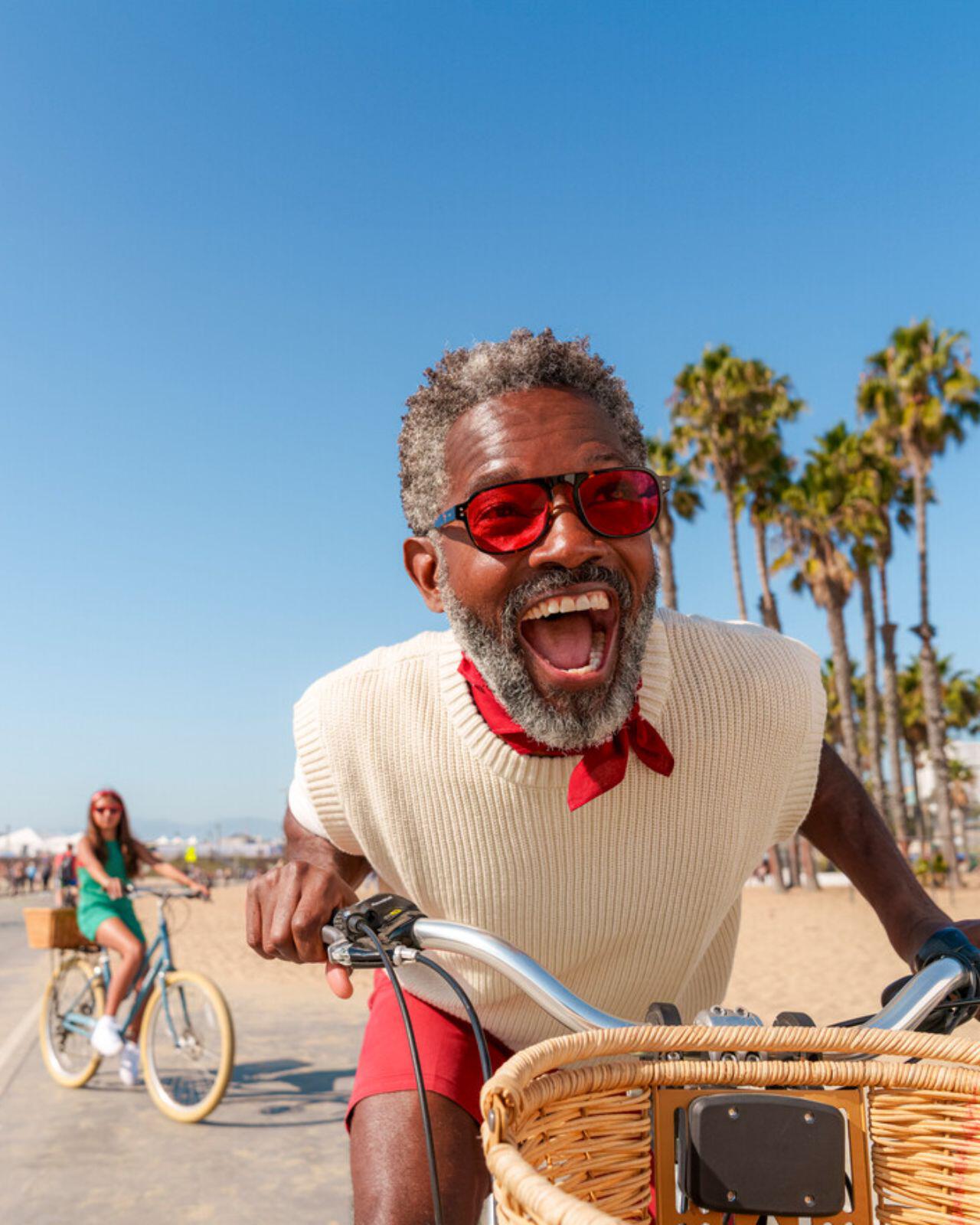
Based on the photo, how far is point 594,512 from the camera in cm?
200

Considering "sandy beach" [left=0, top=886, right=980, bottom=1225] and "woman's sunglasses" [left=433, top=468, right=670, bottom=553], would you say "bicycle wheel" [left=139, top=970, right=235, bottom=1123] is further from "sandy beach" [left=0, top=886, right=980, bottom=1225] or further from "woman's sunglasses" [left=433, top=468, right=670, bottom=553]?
"woman's sunglasses" [left=433, top=468, right=670, bottom=553]

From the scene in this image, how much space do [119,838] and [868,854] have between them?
7085 mm

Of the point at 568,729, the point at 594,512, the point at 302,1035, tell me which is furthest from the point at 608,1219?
the point at 302,1035

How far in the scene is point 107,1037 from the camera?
7.26 m

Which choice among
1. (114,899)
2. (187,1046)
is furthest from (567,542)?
(114,899)

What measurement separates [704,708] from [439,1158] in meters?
0.93

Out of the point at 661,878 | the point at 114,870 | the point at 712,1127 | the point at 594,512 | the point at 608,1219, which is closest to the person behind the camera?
the point at 608,1219

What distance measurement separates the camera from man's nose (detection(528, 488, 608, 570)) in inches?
76.9

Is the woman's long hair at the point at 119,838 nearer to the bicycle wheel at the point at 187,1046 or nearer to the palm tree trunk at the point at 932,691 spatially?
the bicycle wheel at the point at 187,1046

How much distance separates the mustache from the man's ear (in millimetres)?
418

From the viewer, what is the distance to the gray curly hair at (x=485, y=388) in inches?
88.7

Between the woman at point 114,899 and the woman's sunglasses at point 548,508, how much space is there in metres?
6.30

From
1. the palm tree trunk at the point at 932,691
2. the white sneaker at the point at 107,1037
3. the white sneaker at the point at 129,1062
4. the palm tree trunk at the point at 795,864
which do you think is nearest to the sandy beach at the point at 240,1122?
the white sneaker at the point at 129,1062

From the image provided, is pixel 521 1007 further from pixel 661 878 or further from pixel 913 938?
pixel 913 938
